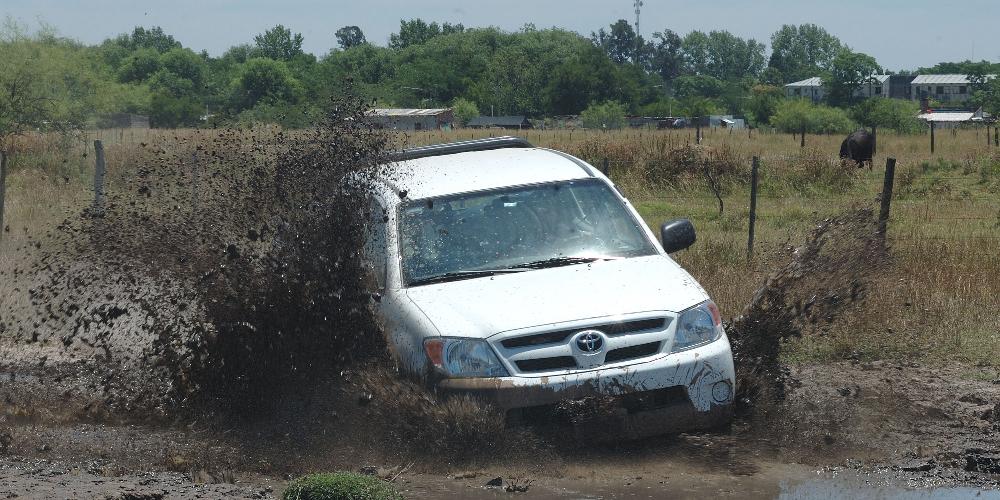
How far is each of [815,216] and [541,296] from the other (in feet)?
42.5

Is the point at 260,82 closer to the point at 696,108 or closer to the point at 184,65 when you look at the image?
the point at 184,65

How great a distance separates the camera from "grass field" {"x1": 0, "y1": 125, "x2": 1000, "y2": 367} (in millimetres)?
9117

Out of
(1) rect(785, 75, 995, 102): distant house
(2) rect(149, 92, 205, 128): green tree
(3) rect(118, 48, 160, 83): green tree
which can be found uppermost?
(3) rect(118, 48, 160, 83): green tree

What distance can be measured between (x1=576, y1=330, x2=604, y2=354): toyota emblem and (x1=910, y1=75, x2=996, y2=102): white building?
182 meters

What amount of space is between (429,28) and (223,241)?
169536mm

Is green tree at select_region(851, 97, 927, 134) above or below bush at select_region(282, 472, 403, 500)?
above

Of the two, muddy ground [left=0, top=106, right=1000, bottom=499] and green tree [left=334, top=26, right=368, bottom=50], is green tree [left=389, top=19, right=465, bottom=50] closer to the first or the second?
green tree [left=334, top=26, right=368, bottom=50]

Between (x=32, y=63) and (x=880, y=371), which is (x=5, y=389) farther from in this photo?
(x=32, y=63)

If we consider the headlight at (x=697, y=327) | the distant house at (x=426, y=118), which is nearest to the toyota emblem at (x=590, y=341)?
the headlight at (x=697, y=327)

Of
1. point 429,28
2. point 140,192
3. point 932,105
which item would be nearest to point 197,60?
point 429,28

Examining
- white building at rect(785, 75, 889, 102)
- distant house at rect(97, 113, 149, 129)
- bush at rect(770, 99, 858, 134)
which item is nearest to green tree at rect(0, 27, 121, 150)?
distant house at rect(97, 113, 149, 129)

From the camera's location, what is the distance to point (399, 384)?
618 centimetres

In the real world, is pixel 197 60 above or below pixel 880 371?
above

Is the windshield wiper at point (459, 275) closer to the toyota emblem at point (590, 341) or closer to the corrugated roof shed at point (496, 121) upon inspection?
the toyota emblem at point (590, 341)
